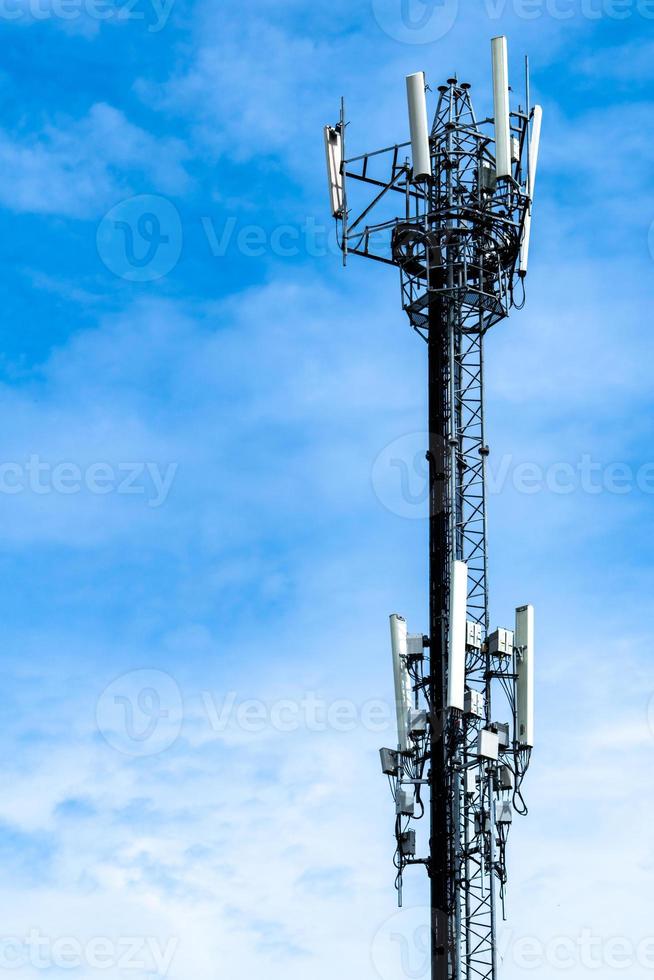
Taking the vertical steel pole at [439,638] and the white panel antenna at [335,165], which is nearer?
the vertical steel pole at [439,638]

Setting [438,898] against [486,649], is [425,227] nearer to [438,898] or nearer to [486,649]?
[486,649]

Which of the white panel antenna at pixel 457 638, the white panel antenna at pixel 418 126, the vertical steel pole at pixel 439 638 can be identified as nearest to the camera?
the vertical steel pole at pixel 439 638

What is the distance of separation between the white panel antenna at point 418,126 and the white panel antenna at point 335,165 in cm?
373

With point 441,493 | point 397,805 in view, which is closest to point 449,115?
point 441,493

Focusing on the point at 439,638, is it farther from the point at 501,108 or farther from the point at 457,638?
the point at 501,108

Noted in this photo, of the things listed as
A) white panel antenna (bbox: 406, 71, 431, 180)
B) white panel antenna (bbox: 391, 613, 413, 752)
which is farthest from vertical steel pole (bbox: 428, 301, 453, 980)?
white panel antenna (bbox: 406, 71, 431, 180)

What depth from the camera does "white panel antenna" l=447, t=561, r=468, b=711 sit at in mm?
63625

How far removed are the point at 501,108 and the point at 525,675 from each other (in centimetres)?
2075

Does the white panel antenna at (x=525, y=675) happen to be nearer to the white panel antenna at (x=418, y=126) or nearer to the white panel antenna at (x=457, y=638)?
the white panel antenna at (x=457, y=638)

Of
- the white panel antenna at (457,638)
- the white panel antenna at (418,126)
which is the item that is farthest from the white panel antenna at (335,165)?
the white panel antenna at (457,638)

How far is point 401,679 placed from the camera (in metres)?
65.3

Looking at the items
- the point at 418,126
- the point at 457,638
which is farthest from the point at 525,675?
the point at 418,126

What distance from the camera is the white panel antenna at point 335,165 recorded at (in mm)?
70812

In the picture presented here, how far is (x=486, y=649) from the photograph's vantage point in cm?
6562
